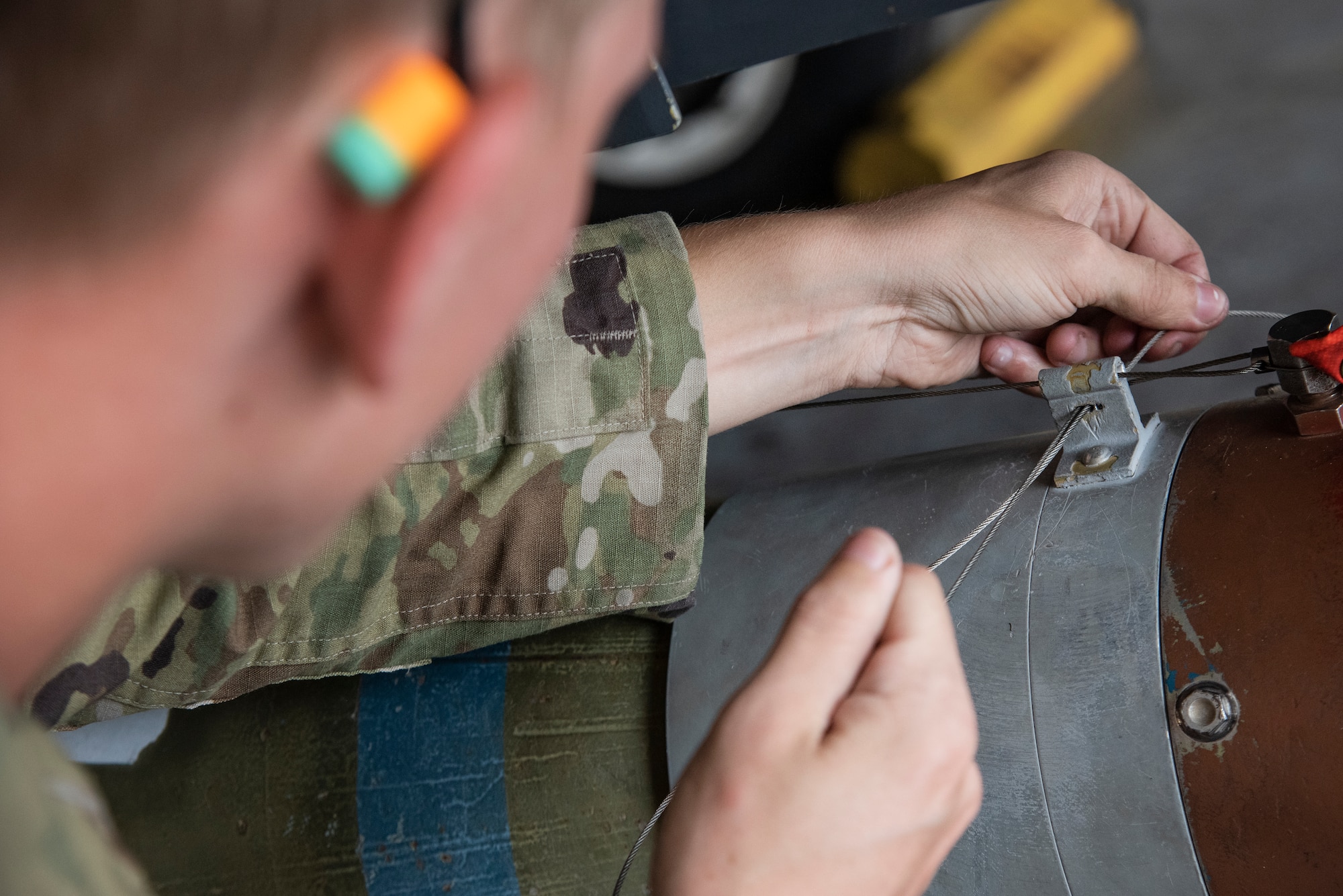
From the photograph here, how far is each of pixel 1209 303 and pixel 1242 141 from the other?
1.00 meters

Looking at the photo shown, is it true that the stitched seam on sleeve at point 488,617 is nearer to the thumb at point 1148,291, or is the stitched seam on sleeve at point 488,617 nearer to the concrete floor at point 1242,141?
the thumb at point 1148,291

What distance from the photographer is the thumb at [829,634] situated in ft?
1.58

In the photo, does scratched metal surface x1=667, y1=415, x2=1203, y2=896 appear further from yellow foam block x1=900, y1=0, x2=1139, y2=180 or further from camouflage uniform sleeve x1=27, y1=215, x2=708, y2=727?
yellow foam block x1=900, y1=0, x2=1139, y2=180

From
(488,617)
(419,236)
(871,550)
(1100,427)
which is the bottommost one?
(488,617)

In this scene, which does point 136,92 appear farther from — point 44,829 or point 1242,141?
point 1242,141

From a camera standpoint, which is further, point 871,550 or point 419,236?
point 871,550

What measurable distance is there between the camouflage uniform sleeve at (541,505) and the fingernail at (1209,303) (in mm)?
442

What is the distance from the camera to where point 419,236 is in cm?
29

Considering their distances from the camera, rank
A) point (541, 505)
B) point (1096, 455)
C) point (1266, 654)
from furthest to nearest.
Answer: point (541, 505) < point (1096, 455) < point (1266, 654)

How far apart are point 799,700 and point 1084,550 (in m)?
0.34

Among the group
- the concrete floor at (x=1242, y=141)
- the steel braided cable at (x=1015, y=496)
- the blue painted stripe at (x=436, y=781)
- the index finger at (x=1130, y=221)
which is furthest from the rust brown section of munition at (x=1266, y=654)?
the concrete floor at (x=1242, y=141)

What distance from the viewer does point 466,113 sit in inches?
11.5

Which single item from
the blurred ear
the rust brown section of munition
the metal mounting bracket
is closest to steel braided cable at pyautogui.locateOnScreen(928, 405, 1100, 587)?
the metal mounting bracket

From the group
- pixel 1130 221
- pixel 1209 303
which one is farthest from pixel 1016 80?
pixel 1209 303
